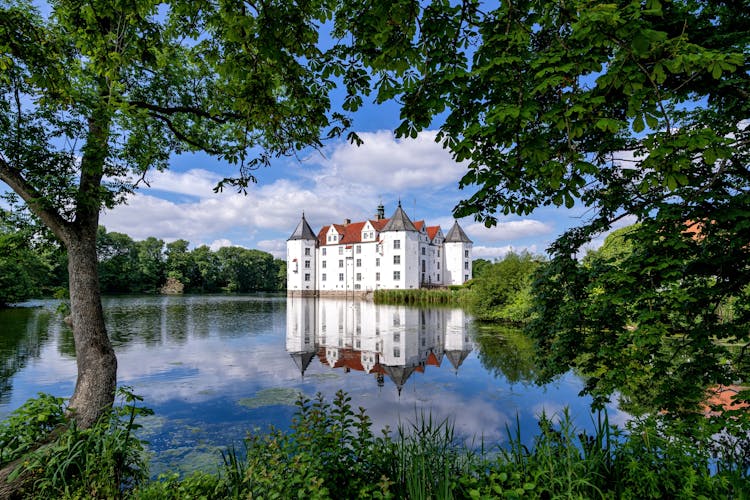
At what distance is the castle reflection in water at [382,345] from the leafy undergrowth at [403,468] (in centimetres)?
575

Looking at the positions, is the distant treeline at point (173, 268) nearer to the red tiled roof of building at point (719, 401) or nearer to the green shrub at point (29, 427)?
the green shrub at point (29, 427)

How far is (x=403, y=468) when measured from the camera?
137 inches

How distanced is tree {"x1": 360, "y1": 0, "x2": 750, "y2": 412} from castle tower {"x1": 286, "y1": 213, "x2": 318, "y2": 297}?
4925 cm

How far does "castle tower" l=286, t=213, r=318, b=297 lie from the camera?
5247 centimetres

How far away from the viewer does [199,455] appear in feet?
17.7

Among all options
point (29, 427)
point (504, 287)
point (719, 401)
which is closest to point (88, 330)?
point (29, 427)

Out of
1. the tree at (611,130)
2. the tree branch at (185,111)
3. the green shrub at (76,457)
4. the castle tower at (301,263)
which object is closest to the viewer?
the tree at (611,130)

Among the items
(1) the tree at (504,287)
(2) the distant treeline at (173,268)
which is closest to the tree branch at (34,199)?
(1) the tree at (504,287)

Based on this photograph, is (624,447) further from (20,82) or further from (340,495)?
(20,82)

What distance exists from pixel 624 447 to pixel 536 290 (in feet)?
6.89

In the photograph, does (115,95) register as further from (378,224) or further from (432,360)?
(378,224)

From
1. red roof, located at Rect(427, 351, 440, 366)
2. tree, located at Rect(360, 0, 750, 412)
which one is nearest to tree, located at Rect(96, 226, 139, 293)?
red roof, located at Rect(427, 351, 440, 366)

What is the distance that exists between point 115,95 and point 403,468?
5072 mm

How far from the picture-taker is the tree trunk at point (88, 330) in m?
5.24
